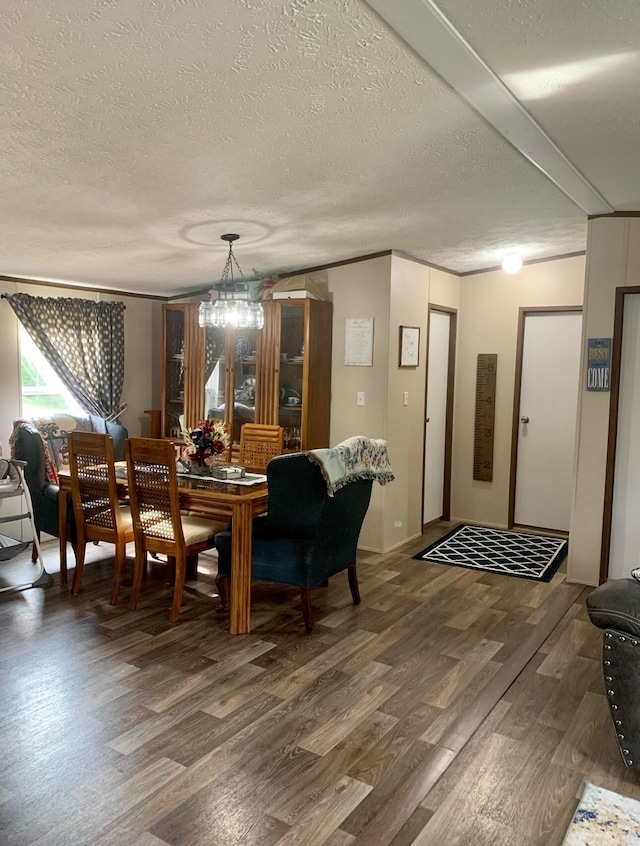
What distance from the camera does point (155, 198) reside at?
317 cm

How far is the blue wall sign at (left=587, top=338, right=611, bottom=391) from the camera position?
4.00m

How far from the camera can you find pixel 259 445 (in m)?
4.61

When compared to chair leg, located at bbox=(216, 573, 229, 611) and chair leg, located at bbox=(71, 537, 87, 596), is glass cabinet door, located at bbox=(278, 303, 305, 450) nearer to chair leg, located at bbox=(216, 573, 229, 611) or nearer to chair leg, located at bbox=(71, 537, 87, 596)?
chair leg, located at bbox=(216, 573, 229, 611)

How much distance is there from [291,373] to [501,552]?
2165mm

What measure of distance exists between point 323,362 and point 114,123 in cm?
280

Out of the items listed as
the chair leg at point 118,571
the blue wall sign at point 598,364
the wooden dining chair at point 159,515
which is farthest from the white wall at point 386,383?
the chair leg at point 118,571

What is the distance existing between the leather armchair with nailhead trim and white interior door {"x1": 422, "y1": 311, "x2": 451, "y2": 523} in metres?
3.22

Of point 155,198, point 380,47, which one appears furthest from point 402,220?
point 380,47

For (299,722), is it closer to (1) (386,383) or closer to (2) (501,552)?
(1) (386,383)

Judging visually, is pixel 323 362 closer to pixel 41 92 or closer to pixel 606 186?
pixel 606 186

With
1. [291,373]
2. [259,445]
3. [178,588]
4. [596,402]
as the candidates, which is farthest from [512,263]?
[178,588]

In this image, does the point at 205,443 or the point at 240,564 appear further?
the point at 205,443

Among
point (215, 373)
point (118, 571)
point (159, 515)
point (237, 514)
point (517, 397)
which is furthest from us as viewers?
point (517, 397)

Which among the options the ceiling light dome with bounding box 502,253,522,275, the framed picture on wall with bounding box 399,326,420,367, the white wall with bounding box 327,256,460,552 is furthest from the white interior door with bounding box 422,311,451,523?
the ceiling light dome with bounding box 502,253,522,275
